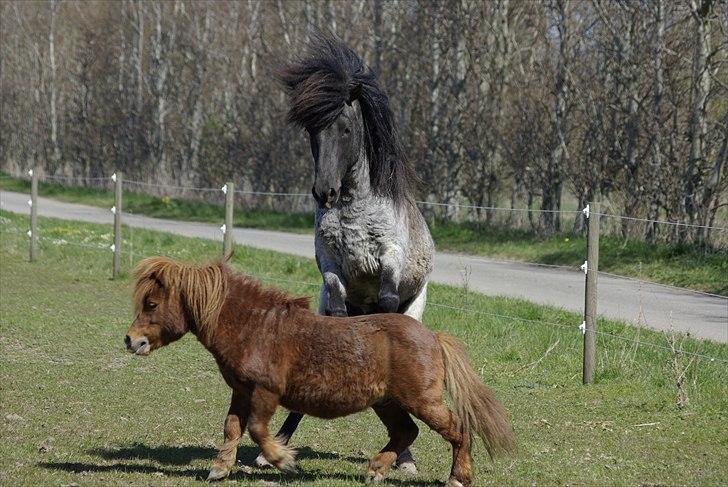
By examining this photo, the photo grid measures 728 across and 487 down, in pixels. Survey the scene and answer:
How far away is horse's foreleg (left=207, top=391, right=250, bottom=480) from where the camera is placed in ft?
20.4

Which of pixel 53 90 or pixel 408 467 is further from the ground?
pixel 53 90

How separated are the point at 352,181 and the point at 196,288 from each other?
145 cm

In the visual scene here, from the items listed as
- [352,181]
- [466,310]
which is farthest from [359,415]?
[466,310]

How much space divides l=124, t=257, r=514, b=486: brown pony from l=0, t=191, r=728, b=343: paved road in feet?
14.2

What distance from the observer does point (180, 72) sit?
42.3m

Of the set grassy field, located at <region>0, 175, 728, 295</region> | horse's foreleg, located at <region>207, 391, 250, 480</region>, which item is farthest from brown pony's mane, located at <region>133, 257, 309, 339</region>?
grassy field, located at <region>0, 175, 728, 295</region>

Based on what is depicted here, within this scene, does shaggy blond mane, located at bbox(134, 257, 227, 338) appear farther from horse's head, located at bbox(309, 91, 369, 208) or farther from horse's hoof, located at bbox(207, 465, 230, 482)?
horse's head, located at bbox(309, 91, 369, 208)

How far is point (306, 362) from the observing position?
6285 mm

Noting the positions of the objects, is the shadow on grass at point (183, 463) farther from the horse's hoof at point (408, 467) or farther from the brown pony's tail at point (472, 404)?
the brown pony's tail at point (472, 404)

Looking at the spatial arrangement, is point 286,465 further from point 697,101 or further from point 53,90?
point 53,90

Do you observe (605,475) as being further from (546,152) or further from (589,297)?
(546,152)

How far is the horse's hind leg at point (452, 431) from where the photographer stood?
242 inches

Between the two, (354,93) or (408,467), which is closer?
(408,467)

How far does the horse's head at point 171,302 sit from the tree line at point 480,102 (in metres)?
2.35
